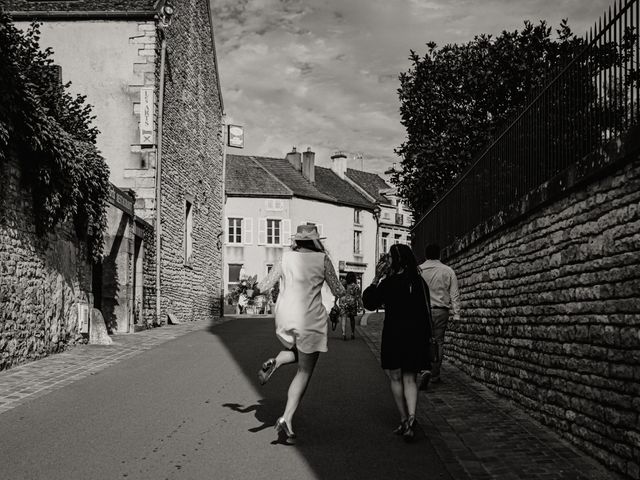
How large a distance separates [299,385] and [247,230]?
45.0 meters

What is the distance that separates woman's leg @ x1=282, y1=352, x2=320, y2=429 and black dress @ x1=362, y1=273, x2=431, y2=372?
65cm

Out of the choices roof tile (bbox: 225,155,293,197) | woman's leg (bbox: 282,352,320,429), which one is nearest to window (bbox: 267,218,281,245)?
roof tile (bbox: 225,155,293,197)

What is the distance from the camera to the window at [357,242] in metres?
57.2

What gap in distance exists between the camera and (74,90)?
826 inches

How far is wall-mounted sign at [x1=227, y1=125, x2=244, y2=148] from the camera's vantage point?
107ft

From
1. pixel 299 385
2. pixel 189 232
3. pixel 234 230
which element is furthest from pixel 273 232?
pixel 299 385

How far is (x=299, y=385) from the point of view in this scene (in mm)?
6086

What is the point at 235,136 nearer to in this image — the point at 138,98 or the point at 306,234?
the point at 138,98

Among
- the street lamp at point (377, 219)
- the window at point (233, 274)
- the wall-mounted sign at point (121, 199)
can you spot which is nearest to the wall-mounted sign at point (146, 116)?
the wall-mounted sign at point (121, 199)

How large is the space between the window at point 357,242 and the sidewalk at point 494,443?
159 feet

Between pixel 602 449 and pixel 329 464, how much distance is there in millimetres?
1904

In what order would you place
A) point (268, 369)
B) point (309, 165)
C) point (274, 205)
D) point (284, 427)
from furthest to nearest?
point (309, 165) → point (274, 205) → point (268, 369) → point (284, 427)

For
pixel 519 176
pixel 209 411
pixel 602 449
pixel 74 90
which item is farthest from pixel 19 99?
pixel 74 90

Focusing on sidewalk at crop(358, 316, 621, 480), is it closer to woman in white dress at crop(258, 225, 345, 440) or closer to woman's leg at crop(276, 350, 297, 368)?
woman in white dress at crop(258, 225, 345, 440)
